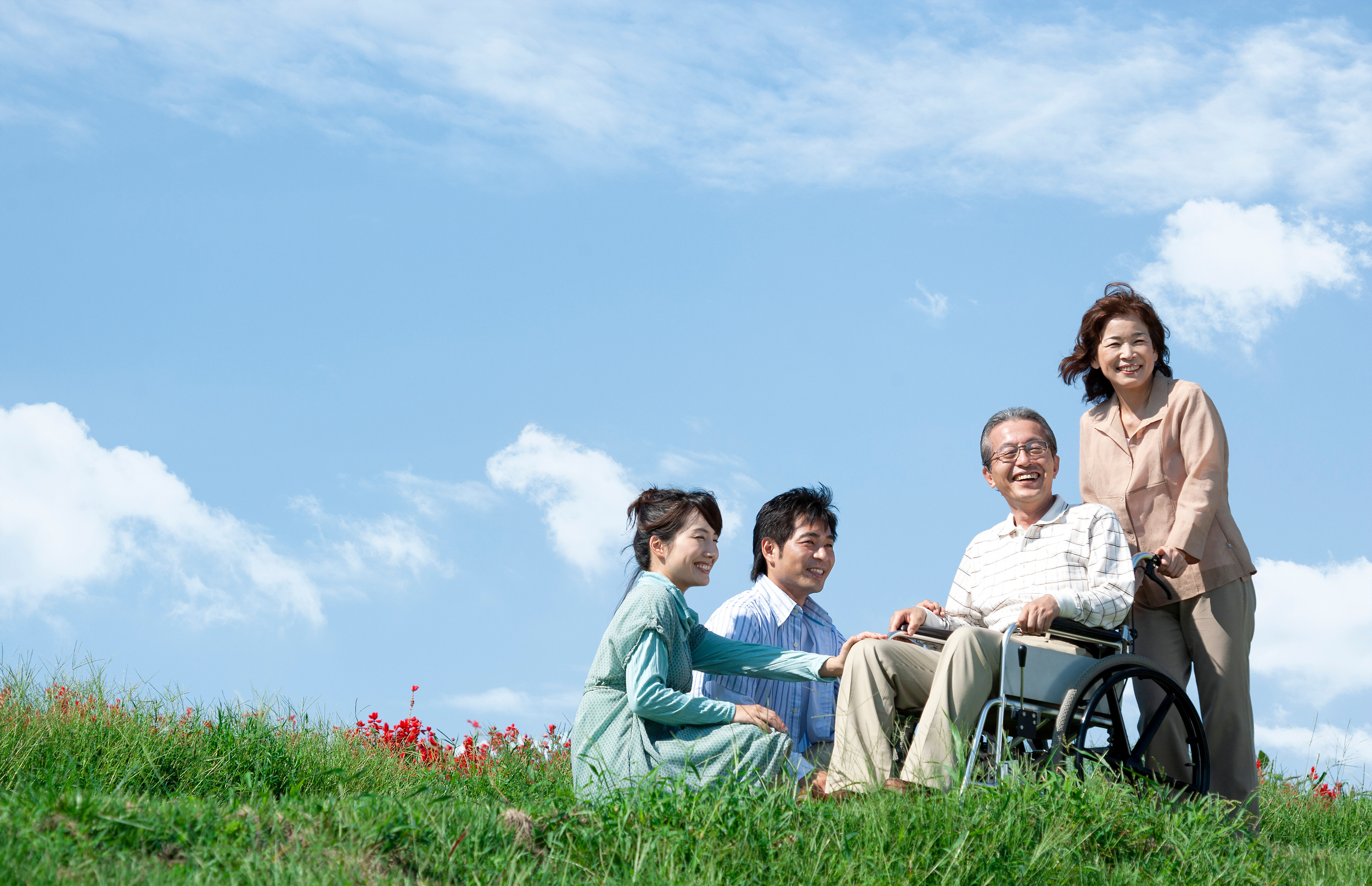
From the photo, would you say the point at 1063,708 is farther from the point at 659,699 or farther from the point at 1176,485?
the point at 1176,485

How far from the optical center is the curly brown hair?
17.4ft

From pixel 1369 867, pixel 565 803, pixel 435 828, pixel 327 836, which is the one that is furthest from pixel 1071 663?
pixel 327 836

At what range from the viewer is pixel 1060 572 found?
4.45m

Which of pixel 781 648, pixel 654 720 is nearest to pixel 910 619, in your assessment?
pixel 781 648

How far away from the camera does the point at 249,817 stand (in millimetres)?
3268

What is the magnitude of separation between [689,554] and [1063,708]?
4.73 feet

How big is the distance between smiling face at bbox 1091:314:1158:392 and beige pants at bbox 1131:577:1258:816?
3.26 ft

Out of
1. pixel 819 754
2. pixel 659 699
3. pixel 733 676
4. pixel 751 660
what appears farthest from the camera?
pixel 733 676

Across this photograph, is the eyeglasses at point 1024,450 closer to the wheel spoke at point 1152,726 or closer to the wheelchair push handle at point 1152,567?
the wheelchair push handle at point 1152,567

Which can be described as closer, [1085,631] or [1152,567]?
[1085,631]

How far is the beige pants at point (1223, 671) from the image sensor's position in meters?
5.03

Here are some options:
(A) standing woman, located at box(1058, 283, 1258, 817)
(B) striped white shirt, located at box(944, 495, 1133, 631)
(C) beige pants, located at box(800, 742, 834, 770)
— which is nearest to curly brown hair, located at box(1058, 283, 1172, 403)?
(A) standing woman, located at box(1058, 283, 1258, 817)

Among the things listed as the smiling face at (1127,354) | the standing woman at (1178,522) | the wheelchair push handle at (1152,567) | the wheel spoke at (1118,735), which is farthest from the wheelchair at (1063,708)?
the smiling face at (1127,354)

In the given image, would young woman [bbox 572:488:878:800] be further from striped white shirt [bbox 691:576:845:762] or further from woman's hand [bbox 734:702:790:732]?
striped white shirt [bbox 691:576:845:762]
